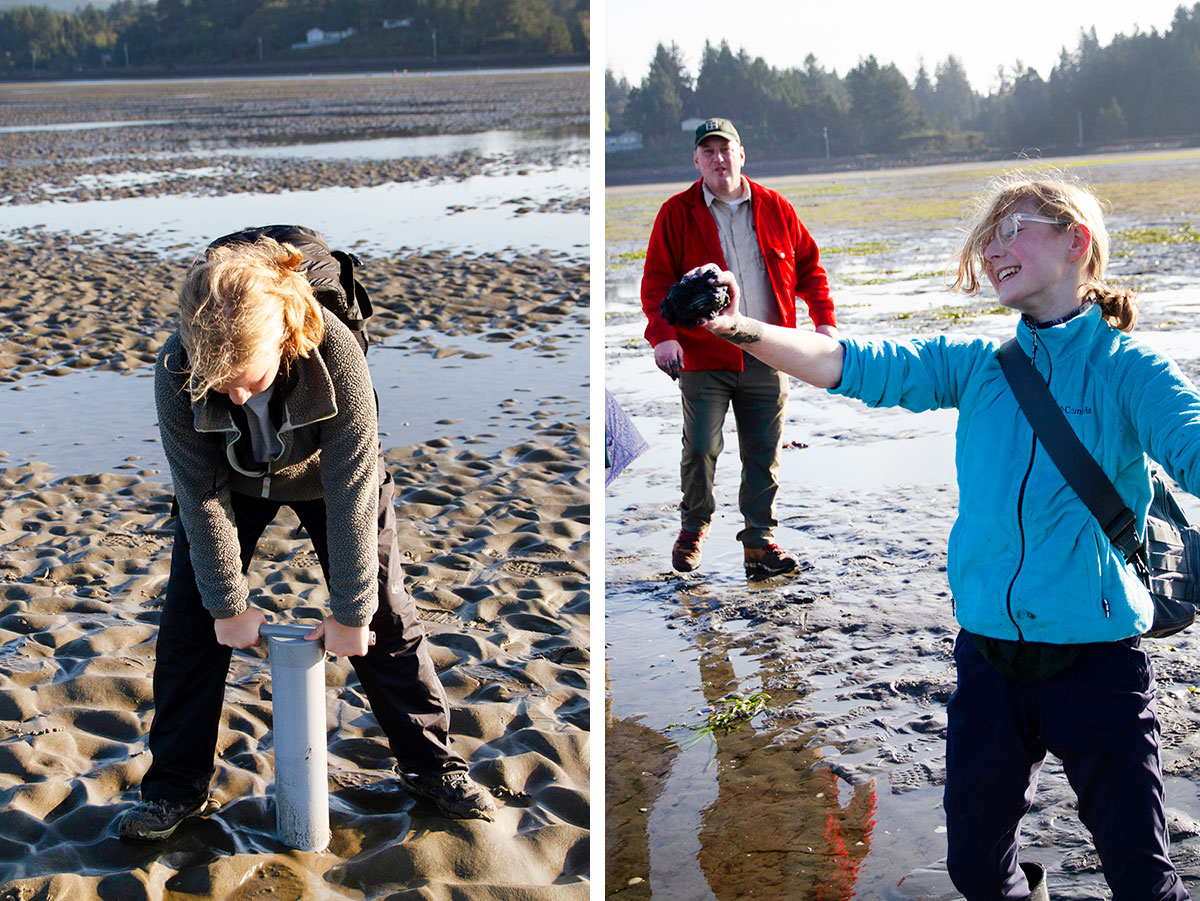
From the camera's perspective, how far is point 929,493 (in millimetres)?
6602

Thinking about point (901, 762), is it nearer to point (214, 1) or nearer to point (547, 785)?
point (547, 785)

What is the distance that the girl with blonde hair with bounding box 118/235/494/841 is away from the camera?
267cm

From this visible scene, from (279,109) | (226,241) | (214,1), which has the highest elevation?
(214,1)

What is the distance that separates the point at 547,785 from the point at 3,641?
227 cm

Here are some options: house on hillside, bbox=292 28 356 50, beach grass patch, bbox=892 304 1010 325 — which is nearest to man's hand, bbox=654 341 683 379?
beach grass patch, bbox=892 304 1010 325

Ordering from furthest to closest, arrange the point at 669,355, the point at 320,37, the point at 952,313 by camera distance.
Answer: the point at 320,37 < the point at 952,313 < the point at 669,355

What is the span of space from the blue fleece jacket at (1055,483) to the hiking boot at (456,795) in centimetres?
153

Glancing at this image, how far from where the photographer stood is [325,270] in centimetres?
301

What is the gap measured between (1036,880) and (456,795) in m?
1.55

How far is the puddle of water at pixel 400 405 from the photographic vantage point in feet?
22.6

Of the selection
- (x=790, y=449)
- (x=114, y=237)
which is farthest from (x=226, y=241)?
(x=114, y=237)

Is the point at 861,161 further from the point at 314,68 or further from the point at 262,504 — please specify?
the point at 262,504

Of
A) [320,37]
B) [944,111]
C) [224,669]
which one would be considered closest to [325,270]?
[224,669]

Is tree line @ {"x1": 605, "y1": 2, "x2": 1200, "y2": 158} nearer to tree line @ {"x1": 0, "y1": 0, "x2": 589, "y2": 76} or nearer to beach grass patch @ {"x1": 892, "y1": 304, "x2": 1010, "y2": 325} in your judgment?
tree line @ {"x1": 0, "y1": 0, "x2": 589, "y2": 76}
